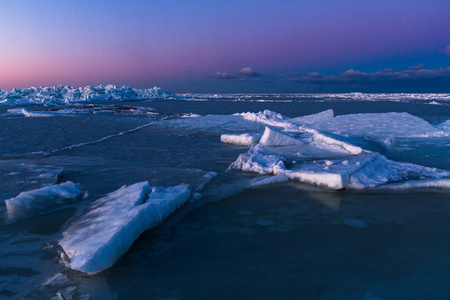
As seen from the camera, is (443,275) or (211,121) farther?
(211,121)

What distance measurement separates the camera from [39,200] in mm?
3744

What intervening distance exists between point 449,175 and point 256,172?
3.09 metres

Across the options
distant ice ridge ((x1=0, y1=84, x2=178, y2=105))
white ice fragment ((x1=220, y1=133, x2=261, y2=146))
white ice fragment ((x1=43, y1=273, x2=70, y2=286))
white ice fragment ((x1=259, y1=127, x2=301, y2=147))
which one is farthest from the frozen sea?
distant ice ridge ((x1=0, y1=84, x2=178, y2=105))

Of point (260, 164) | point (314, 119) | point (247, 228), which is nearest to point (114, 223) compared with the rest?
point (247, 228)

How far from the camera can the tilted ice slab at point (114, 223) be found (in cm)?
244

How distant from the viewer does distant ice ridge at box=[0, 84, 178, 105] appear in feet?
115

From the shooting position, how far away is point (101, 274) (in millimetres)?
2381

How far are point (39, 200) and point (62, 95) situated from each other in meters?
43.4

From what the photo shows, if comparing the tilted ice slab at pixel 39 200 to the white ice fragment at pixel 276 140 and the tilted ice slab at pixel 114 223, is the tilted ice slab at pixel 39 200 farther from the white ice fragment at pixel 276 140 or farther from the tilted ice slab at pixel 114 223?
the white ice fragment at pixel 276 140

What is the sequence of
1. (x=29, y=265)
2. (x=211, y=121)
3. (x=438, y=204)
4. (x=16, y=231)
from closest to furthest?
(x=29, y=265), (x=16, y=231), (x=438, y=204), (x=211, y=121)

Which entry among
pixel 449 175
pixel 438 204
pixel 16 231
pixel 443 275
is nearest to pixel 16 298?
pixel 16 231

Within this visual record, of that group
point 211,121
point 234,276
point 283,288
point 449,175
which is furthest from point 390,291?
point 211,121

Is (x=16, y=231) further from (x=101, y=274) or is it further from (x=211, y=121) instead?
(x=211, y=121)

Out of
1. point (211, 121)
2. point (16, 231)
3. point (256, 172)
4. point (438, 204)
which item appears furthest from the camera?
point (211, 121)
